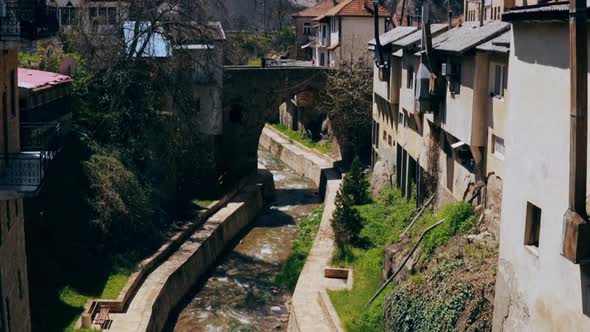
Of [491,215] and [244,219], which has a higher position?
[491,215]

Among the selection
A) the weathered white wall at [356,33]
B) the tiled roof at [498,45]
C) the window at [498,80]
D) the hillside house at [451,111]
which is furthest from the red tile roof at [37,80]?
the weathered white wall at [356,33]

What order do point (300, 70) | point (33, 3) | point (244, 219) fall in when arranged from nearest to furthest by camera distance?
point (33, 3) < point (244, 219) < point (300, 70)

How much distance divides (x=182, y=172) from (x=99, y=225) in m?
7.94

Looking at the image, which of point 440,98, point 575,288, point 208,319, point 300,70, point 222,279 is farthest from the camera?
point 300,70

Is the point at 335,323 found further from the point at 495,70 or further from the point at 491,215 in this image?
the point at 495,70

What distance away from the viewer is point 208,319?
2478 cm

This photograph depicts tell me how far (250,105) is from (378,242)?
17.2 m

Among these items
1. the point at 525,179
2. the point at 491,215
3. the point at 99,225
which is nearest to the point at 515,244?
the point at 525,179

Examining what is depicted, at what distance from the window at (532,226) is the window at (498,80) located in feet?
20.1

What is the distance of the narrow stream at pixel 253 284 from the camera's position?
80.6 ft

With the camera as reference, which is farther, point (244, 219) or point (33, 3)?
point (244, 219)

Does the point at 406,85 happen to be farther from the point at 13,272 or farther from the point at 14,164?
the point at 14,164

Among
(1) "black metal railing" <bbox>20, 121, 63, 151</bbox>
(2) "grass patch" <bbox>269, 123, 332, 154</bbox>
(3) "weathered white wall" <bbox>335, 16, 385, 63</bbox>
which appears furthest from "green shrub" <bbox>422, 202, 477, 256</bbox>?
(3) "weathered white wall" <bbox>335, 16, 385, 63</bbox>

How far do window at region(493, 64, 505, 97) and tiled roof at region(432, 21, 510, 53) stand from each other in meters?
0.81
